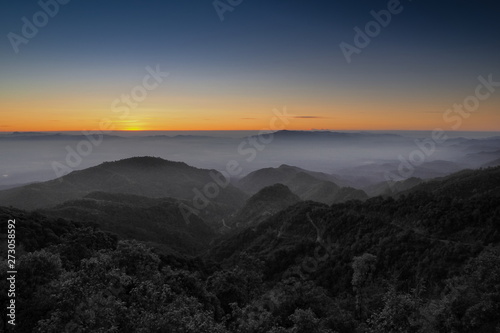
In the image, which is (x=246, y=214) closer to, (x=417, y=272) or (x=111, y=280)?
(x=417, y=272)

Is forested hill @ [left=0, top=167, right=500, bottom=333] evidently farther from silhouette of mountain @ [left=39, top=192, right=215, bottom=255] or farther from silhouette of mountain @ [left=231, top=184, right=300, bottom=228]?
silhouette of mountain @ [left=231, top=184, right=300, bottom=228]

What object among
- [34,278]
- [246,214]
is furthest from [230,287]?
[246,214]

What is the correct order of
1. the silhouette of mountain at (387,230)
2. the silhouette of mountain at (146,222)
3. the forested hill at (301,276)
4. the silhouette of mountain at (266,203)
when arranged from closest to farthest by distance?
the forested hill at (301,276) < the silhouette of mountain at (387,230) < the silhouette of mountain at (146,222) < the silhouette of mountain at (266,203)

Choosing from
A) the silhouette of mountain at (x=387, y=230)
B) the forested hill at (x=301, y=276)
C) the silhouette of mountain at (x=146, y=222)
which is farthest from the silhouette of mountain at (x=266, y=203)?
the forested hill at (x=301, y=276)

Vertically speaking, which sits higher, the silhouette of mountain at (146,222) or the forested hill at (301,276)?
the forested hill at (301,276)

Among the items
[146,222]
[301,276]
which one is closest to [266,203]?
[146,222]

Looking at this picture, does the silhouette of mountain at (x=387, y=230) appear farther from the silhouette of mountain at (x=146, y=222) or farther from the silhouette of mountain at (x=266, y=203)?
the silhouette of mountain at (x=266, y=203)

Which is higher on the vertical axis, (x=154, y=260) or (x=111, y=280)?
(x=111, y=280)

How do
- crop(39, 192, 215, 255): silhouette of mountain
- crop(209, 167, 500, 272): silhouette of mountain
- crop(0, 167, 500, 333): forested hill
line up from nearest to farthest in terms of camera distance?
1. crop(0, 167, 500, 333): forested hill
2. crop(209, 167, 500, 272): silhouette of mountain
3. crop(39, 192, 215, 255): silhouette of mountain

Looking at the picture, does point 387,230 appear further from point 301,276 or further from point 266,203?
point 266,203

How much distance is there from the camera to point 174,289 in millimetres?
40969

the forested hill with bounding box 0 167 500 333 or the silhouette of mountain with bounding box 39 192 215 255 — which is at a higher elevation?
the forested hill with bounding box 0 167 500 333

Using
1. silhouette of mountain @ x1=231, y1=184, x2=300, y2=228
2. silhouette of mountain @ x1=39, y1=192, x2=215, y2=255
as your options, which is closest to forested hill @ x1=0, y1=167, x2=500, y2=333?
silhouette of mountain @ x1=39, y1=192, x2=215, y2=255

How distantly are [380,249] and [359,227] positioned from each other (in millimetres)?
15486
